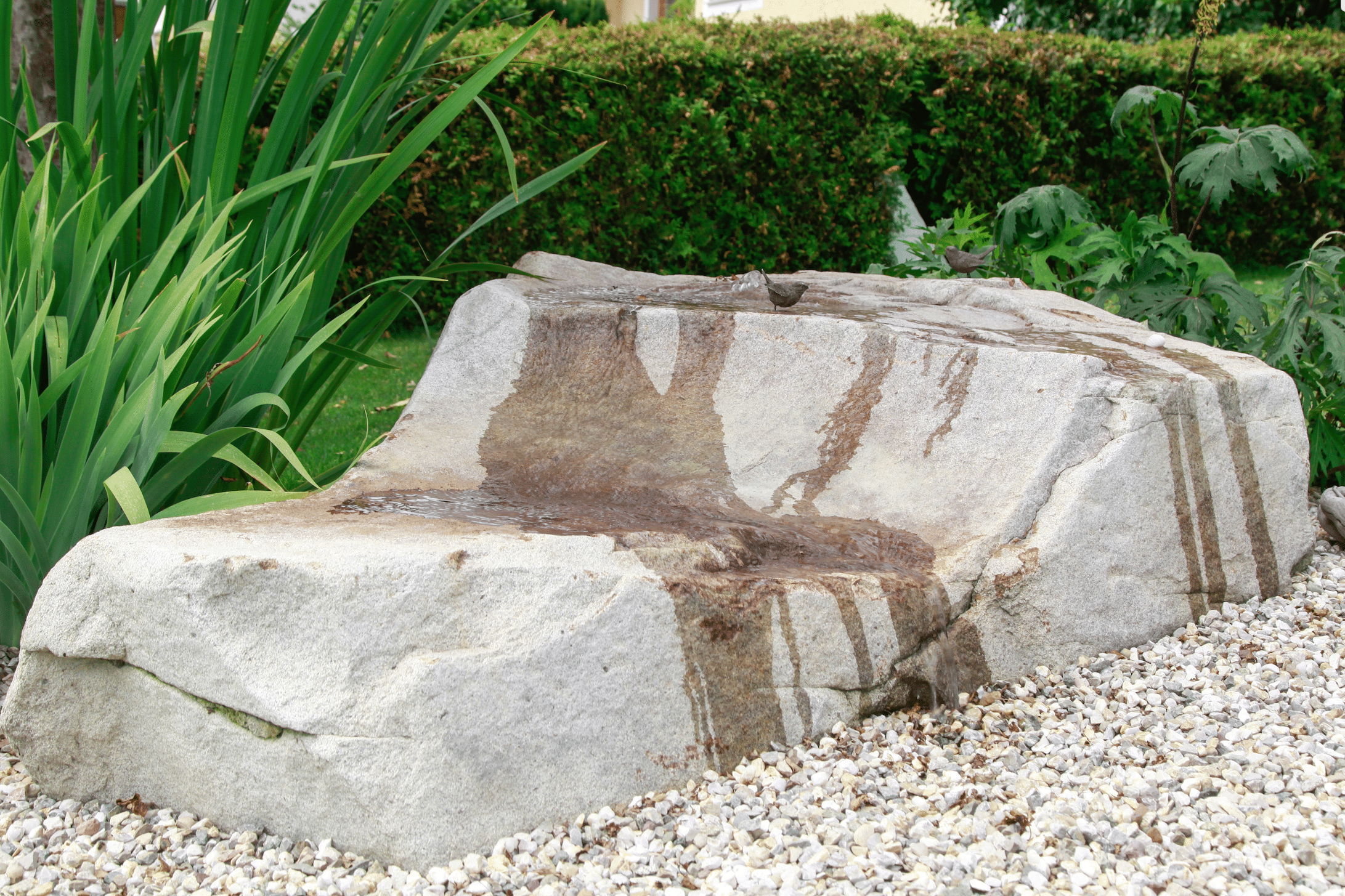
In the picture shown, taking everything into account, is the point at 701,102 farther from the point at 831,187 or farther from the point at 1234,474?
the point at 1234,474

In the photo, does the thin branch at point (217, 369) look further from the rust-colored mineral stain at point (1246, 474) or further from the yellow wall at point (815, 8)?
the yellow wall at point (815, 8)

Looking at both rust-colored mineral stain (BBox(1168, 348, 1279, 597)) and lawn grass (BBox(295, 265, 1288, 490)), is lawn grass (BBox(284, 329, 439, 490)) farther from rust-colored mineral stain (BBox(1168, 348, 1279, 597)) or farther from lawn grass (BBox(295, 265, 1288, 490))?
rust-colored mineral stain (BBox(1168, 348, 1279, 597))

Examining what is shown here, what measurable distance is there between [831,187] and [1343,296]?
3275mm

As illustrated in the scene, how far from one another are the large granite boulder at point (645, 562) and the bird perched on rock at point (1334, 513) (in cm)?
39

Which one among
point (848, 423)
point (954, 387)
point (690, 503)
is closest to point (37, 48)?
point (690, 503)

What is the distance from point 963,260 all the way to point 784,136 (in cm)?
227

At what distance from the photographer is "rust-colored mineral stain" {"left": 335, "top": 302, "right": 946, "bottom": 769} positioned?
1.86m

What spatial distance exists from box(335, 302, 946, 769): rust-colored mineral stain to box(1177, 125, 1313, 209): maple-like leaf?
145cm

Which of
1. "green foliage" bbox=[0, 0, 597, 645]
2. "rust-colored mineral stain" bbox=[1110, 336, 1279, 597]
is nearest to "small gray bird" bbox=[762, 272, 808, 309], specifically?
"green foliage" bbox=[0, 0, 597, 645]

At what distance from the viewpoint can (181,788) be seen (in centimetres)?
181

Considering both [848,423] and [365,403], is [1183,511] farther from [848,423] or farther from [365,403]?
[365,403]

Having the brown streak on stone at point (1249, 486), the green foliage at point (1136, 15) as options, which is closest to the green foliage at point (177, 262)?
the brown streak on stone at point (1249, 486)

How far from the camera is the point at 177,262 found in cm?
243

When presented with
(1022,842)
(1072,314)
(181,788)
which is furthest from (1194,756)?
(181,788)
